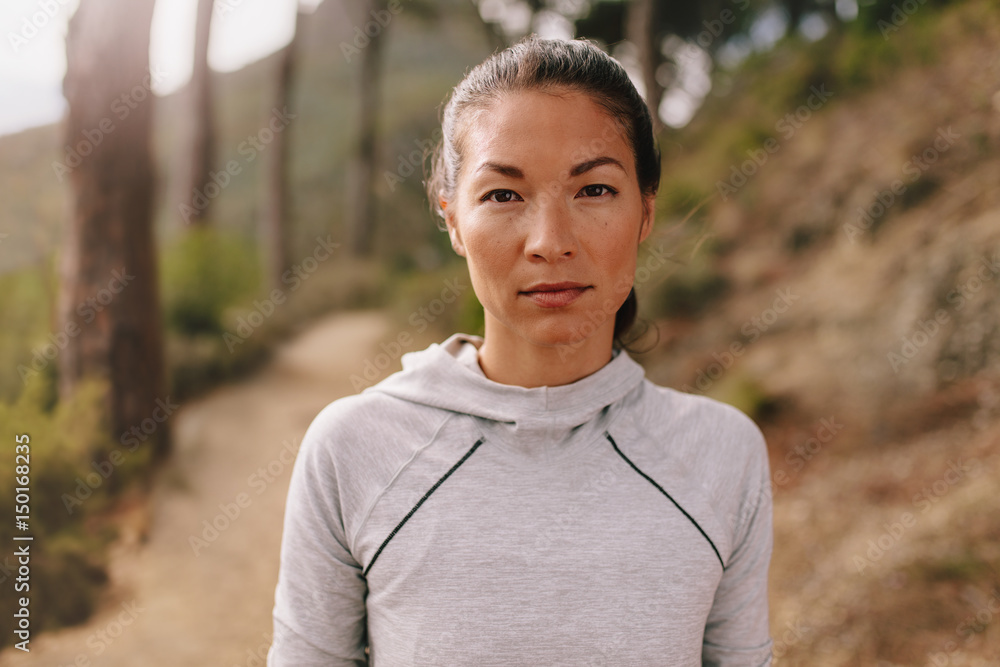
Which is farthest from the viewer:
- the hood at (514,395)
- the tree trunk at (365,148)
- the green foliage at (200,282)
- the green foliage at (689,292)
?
the tree trunk at (365,148)

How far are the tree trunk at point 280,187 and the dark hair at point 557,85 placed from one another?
29.5 ft

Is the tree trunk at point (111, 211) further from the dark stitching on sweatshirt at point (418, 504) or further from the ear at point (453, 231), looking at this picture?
the dark stitching on sweatshirt at point (418, 504)

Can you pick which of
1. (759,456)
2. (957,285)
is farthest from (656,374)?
(759,456)

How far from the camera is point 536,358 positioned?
141cm

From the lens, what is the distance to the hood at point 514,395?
1.36m

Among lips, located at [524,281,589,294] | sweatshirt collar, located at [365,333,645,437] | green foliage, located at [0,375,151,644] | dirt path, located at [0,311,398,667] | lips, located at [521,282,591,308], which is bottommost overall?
dirt path, located at [0,311,398,667]

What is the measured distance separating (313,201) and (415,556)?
1668 cm

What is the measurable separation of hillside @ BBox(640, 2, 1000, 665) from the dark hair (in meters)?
0.34

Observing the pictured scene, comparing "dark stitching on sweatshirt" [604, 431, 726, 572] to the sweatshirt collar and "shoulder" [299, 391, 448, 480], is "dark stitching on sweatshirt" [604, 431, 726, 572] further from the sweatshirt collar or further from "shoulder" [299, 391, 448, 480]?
"shoulder" [299, 391, 448, 480]

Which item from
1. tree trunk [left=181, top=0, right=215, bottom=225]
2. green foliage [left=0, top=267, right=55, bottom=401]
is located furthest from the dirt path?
tree trunk [left=181, top=0, right=215, bottom=225]

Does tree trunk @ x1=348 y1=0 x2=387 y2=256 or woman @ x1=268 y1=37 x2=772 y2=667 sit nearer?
woman @ x1=268 y1=37 x2=772 y2=667

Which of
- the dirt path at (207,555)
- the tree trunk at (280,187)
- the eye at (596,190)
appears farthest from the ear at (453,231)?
the tree trunk at (280,187)

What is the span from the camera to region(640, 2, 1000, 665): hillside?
335 centimetres

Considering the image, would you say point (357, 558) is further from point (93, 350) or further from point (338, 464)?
point (93, 350)
